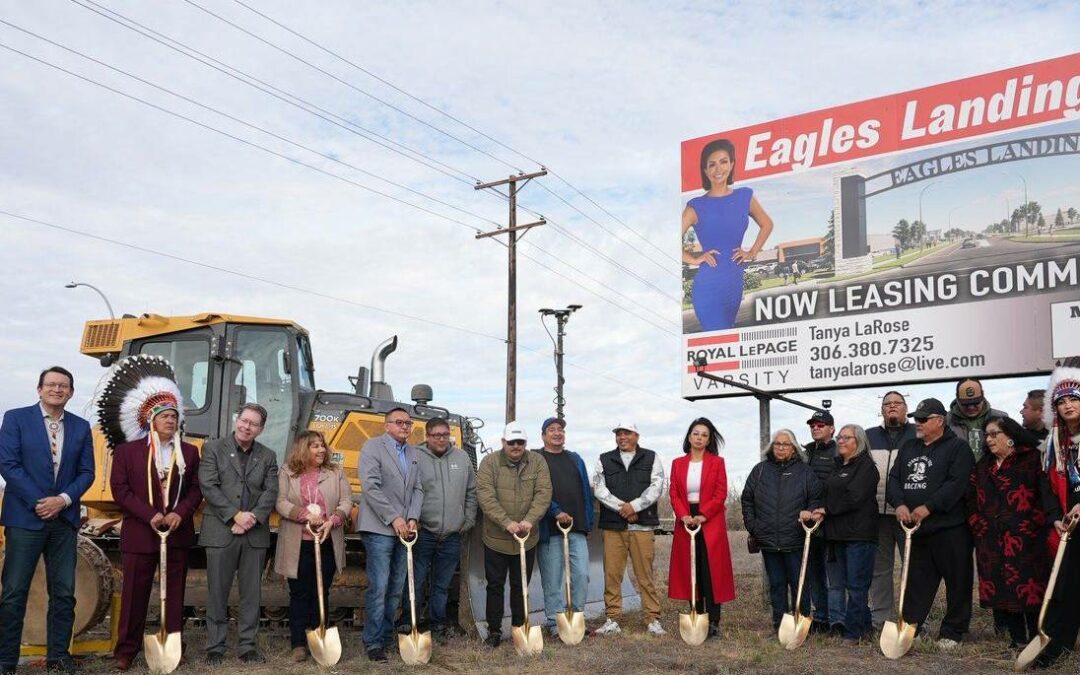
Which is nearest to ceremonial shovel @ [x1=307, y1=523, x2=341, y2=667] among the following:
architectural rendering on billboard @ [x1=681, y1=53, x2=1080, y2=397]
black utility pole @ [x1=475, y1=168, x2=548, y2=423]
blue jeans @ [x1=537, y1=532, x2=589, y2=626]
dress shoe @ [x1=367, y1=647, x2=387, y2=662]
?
dress shoe @ [x1=367, y1=647, x2=387, y2=662]

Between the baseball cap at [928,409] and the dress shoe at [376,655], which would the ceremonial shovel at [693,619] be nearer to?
the baseball cap at [928,409]

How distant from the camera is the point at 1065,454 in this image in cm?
750

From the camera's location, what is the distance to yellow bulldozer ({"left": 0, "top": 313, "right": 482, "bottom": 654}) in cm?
970

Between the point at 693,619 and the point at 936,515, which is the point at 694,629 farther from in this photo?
the point at 936,515

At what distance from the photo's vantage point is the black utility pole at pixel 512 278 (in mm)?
23938

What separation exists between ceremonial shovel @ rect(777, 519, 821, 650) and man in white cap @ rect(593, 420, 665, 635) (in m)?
1.15

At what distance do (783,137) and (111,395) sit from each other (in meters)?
7.88

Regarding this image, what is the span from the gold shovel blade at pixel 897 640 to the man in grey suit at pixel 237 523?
4.52 meters

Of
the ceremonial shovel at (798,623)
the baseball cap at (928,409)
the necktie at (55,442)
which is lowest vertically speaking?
the ceremonial shovel at (798,623)

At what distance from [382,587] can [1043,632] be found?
4.60 meters

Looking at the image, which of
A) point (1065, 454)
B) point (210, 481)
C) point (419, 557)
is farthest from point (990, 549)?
point (210, 481)

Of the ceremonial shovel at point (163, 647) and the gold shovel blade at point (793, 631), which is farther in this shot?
the gold shovel blade at point (793, 631)

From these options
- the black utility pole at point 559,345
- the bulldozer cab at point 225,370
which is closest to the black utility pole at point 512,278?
the black utility pole at point 559,345

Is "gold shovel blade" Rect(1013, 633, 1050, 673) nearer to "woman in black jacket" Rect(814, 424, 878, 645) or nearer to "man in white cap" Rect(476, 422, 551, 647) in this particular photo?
"woman in black jacket" Rect(814, 424, 878, 645)
